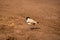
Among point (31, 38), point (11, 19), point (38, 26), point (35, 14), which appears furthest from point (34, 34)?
point (35, 14)

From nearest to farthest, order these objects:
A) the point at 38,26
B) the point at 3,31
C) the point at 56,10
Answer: the point at 3,31 → the point at 38,26 → the point at 56,10

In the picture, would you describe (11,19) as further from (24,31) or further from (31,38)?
(31,38)

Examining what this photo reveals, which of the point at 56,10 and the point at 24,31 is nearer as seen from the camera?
the point at 24,31

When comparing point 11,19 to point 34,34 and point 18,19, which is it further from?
point 34,34

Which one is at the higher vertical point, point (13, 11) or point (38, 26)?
point (13, 11)

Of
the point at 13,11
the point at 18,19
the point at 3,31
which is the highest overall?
the point at 13,11

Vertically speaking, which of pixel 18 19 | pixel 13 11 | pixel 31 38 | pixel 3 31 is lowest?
pixel 31 38

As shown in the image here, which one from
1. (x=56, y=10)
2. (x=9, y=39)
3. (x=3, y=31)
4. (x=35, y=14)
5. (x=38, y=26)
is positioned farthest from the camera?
(x=56, y=10)

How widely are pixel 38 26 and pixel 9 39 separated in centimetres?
140

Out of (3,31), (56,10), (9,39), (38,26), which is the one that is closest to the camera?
(9,39)

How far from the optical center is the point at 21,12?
635cm

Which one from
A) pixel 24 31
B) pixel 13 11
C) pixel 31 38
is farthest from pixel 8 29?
pixel 13 11

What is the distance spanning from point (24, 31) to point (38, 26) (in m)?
0.70

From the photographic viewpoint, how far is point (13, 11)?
634 cm
